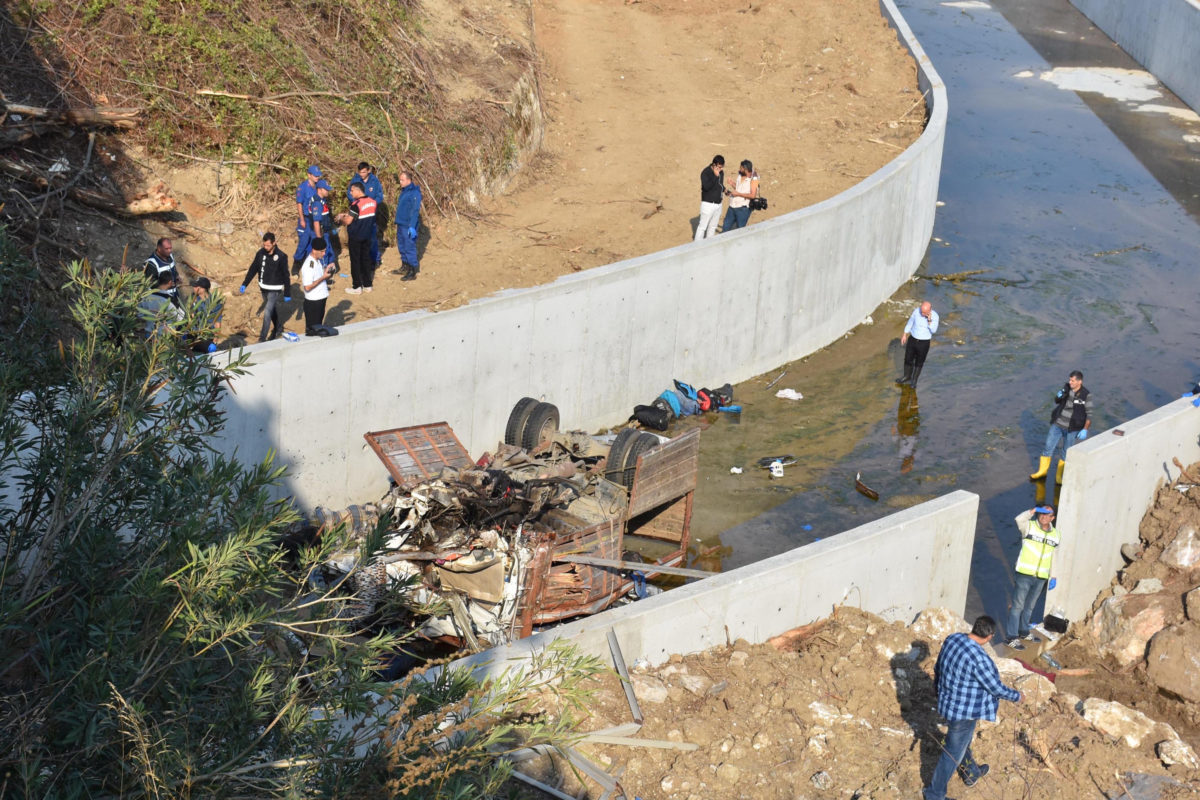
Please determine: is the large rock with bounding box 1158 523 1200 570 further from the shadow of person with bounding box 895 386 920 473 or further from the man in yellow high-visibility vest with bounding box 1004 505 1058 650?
the shadow of person with bounding box 895 386 920 473

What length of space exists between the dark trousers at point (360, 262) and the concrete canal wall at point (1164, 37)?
26758 millimetres

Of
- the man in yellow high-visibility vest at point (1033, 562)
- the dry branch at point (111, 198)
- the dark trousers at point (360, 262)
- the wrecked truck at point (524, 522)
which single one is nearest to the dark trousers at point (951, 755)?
the wrecked truck at point (524, 522)

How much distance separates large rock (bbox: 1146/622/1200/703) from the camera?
11.7m

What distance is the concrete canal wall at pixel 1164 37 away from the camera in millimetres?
32781

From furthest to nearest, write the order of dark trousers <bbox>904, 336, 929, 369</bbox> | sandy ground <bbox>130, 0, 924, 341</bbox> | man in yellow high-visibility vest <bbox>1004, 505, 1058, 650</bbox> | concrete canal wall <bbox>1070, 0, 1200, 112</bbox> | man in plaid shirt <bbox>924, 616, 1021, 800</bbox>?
concrete canal wall <bbox>1070, 0, 1200, 112</bbox> < dark trousers <bbox>904, 336, 929, 369</bbox> < sandy ground <bbox>130, 0, 924, 341</bbox> < man in yellow high-visibility vest <bbox>1004, 505, 1058, 650</bbox> < man in plaid shirt <bbox>924, 616, 1021, 800</bbox>

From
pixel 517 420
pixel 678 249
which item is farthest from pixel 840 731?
pixel 678 249

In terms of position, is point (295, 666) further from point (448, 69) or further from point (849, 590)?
point (448, 69)

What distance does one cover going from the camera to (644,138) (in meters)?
23.5

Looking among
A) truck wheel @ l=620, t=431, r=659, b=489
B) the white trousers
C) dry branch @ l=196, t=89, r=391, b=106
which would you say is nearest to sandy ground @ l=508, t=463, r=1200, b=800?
truck wheel @ l=620, t=431, r=659, b=489

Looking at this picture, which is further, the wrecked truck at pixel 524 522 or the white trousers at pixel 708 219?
the white trousers at pixel 708 219

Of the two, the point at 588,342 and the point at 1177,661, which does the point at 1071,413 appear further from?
the point at 588,342

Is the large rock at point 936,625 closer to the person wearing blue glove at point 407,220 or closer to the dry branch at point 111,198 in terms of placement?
the person wearing blue glove at point 407,220

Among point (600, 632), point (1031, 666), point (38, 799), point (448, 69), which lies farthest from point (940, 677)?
point (448, 69)

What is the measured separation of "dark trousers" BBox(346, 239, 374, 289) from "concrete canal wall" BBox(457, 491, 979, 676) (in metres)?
7.66
